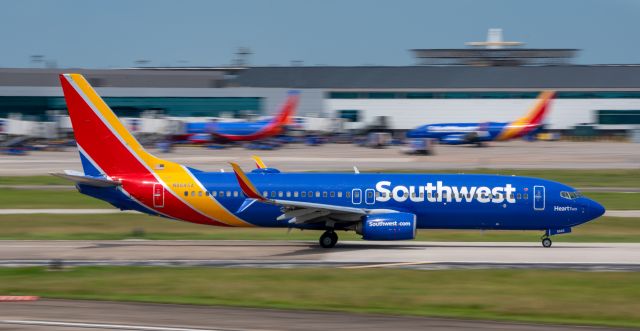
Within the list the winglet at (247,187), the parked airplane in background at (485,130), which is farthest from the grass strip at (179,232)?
the parked airplane in background at (485,130)

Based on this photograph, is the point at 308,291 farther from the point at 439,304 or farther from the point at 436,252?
the point at 436,252

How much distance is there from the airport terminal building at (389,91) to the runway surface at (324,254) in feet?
303

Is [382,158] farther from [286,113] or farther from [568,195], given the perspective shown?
[568,195]

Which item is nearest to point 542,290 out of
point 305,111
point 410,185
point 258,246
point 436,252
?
point 436,252

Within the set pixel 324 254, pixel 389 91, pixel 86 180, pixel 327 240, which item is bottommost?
pixel 324 254

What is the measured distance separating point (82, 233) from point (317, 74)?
320 feet

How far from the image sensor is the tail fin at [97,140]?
39406 mm

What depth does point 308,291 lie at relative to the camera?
1062 inches

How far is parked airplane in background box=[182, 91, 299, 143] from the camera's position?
370ft

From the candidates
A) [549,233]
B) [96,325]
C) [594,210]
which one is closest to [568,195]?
[594,210]

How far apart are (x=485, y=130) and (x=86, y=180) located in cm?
8361

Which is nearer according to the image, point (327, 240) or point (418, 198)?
point (327, 240)

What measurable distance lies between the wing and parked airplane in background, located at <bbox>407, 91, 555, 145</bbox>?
79.6 meters

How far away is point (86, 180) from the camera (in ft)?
125
